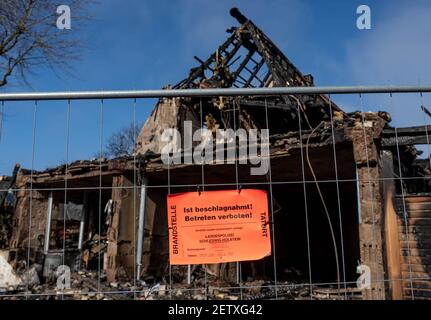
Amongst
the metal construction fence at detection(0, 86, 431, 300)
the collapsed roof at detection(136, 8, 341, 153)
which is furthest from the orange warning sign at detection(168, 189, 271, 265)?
the collapsed roof at detection(136, 8, 341, 153)

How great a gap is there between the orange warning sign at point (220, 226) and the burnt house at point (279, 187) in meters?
0.17

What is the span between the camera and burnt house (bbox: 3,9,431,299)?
20.1ft

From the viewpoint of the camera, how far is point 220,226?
11.3 feet

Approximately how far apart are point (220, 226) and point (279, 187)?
9.13m

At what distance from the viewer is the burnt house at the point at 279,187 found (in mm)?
6121

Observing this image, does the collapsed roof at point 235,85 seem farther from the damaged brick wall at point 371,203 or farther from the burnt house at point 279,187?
the damaged brick wall at point 371,203

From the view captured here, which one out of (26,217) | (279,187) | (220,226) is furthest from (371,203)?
(26,217)

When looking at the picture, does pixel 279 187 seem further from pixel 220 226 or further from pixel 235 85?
Answer: pixel 220 226

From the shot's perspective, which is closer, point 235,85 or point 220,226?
point 220,226

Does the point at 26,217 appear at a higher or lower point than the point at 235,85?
lower

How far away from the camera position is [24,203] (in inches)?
517

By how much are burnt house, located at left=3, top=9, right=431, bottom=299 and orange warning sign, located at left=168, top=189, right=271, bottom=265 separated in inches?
6.9

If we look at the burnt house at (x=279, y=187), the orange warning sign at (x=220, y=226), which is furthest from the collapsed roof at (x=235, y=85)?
the orange warning sign at (x=220, y=226)
